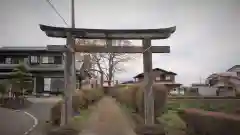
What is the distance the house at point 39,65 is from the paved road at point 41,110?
0.16m

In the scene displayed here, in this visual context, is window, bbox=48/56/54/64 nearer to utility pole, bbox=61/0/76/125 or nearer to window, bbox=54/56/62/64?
window, bbox=54/56/62/64

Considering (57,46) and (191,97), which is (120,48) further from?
(191,97)

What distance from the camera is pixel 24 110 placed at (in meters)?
3.66

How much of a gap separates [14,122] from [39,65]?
144cm

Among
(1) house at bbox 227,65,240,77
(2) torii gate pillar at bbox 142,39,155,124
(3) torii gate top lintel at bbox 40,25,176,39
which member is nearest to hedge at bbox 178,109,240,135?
(2) torii gate pillar at bbox 142,39,155,124

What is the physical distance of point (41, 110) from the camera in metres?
3.97

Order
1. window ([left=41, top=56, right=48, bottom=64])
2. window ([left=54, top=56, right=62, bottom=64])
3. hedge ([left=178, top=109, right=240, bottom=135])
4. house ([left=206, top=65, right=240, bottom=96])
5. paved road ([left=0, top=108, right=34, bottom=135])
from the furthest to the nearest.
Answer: window ([left=41, top=56, right=48, bottom=64]) < window ([left=54, top=56, right=62, bottom=64]) < house ([left=206, top=65, right=240, bottom=96]) < paved road ([left=0, top=108, right=34, bottom=135]) < hedge ([left=178, top=109, right=240, bottom=135])

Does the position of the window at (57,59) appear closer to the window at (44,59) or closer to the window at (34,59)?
the window at (44,59)

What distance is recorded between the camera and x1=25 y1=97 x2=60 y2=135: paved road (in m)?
3.66

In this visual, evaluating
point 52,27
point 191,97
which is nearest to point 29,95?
point 52,27

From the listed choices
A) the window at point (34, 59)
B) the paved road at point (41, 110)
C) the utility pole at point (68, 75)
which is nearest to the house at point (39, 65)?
the window at point (34, 59)

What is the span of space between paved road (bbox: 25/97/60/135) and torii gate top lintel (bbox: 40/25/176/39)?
110cm

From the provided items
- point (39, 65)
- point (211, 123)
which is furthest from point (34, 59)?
point (211, 123)

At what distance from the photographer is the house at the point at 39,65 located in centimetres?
402
